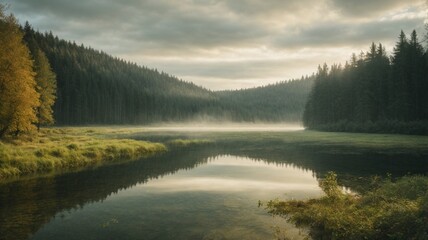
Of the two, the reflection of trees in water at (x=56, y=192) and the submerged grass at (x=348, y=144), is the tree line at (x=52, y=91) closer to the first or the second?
the reflection of trees in water at (x=56, y=192)

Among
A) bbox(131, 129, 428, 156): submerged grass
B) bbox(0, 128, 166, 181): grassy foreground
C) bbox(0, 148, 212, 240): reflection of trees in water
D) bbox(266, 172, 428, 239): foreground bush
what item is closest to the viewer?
bbox(266, 172, 428, 239): foreground bush

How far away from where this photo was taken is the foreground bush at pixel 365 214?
1048 centimetres

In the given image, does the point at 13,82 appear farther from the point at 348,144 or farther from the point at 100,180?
the point at 348,144

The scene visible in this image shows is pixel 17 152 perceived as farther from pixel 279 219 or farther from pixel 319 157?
pixel 319 157

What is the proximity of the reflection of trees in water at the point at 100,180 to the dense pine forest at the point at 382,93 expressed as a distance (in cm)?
4434

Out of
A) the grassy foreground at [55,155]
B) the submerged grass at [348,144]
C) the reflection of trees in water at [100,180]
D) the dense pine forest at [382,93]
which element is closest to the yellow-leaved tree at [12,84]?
the grassy foreground at [55,155]

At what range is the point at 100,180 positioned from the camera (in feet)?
79.4

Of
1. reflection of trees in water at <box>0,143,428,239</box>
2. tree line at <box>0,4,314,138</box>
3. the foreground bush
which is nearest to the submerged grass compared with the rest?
reflection of trees in water at <box>0,143,428,239</box>

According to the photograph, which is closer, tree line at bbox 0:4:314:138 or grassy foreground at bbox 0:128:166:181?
grassy foreground at bbox 0:128:166:181

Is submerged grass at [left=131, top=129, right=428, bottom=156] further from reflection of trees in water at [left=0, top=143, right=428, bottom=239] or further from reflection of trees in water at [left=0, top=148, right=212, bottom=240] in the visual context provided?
reflection of trees in water at [left=0, top=148, right=212, bottom=240]

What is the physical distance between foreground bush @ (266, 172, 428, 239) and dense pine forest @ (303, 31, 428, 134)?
62.5 meters

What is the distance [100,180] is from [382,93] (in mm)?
81140

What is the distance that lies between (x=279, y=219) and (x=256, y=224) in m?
1.27

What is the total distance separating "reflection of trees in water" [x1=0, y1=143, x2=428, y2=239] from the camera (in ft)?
49.7
